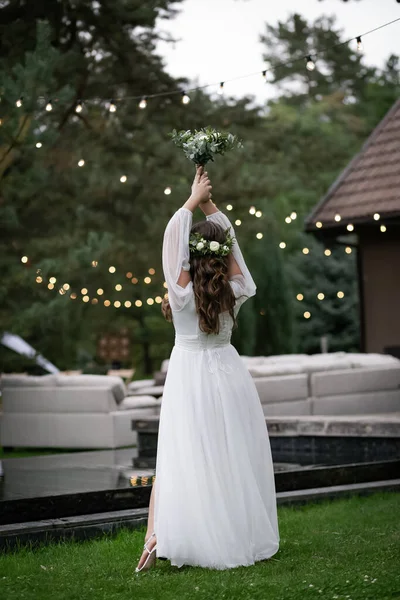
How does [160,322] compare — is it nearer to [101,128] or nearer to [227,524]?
[101,128]

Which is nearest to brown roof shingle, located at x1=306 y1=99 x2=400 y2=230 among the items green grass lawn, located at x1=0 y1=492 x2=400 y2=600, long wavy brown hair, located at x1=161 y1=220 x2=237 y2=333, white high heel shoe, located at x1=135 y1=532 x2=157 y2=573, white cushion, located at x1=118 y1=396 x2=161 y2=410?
white cushion, located at x1=118 y1=396 x2=161 y2=410

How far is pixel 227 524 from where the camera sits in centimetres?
503

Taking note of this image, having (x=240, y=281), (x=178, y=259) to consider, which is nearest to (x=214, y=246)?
(x=178, y=259)

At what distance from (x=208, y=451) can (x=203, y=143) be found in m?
1.68

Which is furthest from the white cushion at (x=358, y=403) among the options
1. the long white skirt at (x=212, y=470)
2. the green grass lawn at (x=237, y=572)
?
the long white skirt at (x=212, y=470)

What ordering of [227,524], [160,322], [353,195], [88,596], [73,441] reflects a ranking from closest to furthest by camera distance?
[88,596]
[227,524]
[73,441]
[353,195]
[160,322]

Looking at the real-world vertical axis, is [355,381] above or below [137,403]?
above

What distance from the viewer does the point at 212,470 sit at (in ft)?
16.7

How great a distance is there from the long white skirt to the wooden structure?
430 inches

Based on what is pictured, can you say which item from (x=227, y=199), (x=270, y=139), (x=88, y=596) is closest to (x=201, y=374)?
(x=88, y=596)

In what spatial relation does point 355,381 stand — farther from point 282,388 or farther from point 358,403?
point 282,388

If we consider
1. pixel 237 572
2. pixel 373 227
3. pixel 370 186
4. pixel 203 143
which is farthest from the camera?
pixel 373 227

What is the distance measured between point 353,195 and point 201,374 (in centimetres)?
1164

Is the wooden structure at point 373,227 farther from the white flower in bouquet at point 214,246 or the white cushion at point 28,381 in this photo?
the white flower in bouquet at point 214,246
